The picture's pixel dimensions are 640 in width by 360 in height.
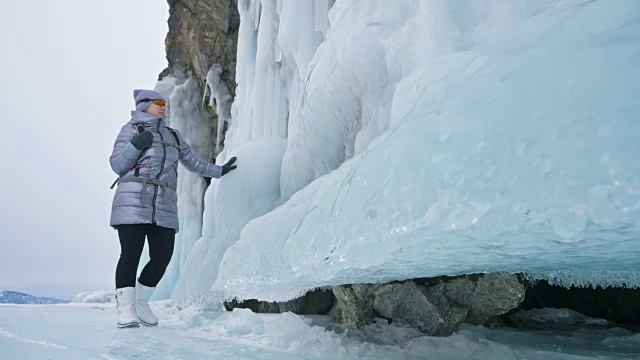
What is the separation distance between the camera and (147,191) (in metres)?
2.77

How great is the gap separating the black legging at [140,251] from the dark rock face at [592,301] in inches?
99.6

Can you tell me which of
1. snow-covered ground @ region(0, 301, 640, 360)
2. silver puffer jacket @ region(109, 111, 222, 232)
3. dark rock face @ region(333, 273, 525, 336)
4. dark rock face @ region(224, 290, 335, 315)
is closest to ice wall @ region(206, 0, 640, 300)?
snow-covered ground @ region(0, 301, 640, 360)

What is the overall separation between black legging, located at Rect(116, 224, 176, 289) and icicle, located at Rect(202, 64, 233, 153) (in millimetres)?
5770

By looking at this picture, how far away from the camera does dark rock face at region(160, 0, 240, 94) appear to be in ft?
27.2

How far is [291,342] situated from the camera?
7.19 ft

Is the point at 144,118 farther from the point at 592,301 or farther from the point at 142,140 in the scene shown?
the point at 592,301

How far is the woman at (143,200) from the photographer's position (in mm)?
2738

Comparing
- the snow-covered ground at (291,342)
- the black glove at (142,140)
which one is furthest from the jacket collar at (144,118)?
the snow-covered ground at (291,342)

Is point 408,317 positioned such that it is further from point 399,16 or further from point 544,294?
point 544,294

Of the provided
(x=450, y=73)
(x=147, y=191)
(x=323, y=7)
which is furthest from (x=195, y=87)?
(x=450, y=73)

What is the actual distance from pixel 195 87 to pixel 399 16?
797cm

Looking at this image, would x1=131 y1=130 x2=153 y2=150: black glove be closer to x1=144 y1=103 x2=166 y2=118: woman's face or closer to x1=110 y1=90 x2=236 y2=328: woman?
x1=110 y1=90 x2=236 y2=328: woman

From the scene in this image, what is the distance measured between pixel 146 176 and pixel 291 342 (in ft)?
4.47

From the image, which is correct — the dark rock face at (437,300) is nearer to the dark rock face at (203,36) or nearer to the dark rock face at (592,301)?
the dark rock face at (592,301)
